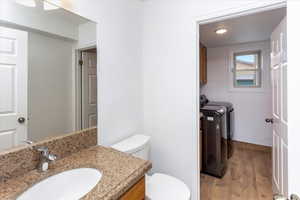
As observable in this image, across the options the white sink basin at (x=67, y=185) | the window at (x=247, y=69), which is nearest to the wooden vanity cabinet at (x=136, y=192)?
the white sink basin at (x=67, y=185)

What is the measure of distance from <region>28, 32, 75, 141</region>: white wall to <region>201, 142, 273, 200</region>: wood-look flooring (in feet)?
6.04

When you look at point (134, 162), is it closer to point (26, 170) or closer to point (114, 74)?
point (26, 170)

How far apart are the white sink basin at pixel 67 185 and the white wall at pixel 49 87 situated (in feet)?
1.01

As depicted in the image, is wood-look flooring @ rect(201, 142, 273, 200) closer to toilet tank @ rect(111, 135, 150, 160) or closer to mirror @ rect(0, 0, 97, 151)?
toilet tank @ rect(111, 135, 150, 160)

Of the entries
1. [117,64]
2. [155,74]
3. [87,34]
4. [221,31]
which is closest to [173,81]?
[155,74]

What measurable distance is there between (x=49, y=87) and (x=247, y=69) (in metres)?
3.67

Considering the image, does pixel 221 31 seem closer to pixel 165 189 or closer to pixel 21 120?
pixel 165 189

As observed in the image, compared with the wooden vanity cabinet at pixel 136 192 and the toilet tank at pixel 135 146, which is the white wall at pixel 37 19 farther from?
the wooden vanity cabinet at pixel 136 192

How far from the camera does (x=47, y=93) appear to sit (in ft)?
3.63

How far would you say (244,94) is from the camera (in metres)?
3.46

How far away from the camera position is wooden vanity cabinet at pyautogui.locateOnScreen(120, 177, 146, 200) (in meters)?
0.82

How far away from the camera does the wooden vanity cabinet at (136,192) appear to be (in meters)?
0.82
